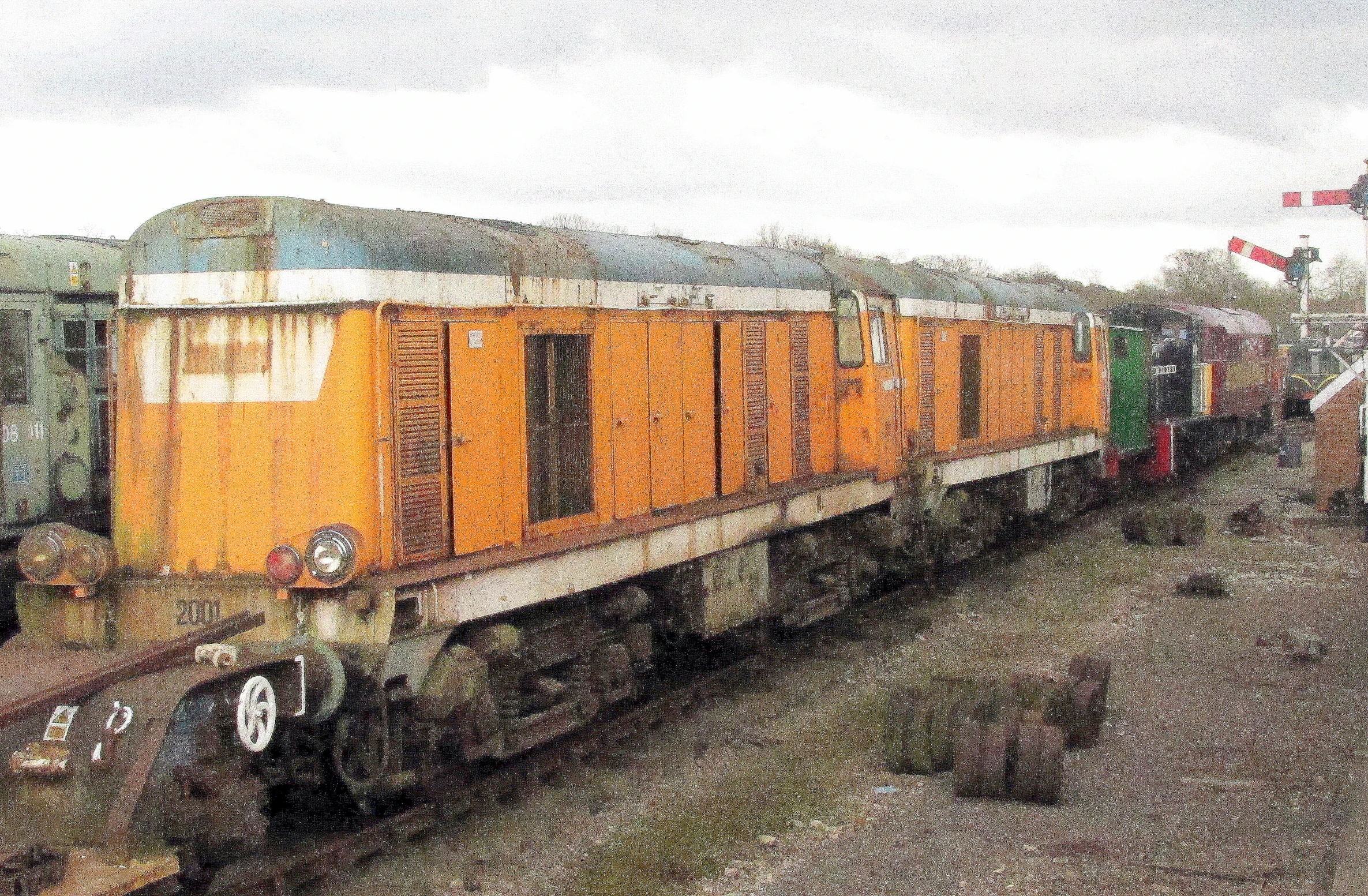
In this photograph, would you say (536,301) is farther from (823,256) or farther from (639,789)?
(823,256)

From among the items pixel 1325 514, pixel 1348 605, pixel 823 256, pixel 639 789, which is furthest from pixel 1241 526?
pixel 639 789

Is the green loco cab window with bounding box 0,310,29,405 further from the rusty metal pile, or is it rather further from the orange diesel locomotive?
the rusty metal pile

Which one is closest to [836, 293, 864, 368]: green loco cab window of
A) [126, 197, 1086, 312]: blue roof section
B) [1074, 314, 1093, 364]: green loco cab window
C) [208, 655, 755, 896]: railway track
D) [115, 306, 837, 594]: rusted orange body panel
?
[126, 197, 1086, 312]: blue roof section

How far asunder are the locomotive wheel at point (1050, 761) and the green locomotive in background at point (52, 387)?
Result: 664cm

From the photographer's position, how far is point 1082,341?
18.7 m

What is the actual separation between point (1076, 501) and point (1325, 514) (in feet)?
12.5

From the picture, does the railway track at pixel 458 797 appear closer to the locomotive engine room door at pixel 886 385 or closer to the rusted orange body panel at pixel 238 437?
the rusted orange body panel at pixel 238 437

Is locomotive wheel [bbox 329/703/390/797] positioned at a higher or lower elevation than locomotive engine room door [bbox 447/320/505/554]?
lower

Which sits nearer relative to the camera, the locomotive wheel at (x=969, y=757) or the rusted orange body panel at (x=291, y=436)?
the rusted orange body panel at (x=291, y=436)

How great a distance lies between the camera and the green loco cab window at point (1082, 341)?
61.2ft

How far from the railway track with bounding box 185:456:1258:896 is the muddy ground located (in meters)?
0.10

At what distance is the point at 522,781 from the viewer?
795 centimetres

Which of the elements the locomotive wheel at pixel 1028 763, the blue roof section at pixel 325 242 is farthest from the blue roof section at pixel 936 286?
the locomotive wheel at pixel 1028 763

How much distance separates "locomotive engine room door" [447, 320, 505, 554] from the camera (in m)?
7.28
